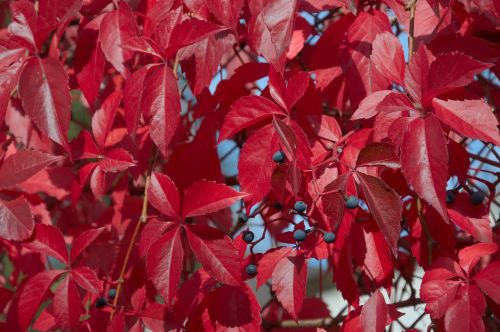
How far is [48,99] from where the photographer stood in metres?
0.96

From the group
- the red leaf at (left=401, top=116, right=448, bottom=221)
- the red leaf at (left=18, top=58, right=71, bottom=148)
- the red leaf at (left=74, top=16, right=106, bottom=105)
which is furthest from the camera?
the red leaf at (left=74, top=16, right=106, bottom=105)

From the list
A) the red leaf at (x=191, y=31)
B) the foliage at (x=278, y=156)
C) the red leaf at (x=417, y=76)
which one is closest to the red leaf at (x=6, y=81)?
the foliage at (x=278, y=156)

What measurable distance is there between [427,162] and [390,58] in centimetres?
21

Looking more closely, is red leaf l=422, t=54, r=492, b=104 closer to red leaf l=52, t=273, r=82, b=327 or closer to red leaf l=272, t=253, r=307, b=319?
red leaf l=272, t=253, r=307, b=319

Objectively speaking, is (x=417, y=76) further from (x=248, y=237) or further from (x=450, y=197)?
(x=248, y=237)

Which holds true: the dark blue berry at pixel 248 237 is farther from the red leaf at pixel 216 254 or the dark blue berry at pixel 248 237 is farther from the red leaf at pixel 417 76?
the red leaf at pixel 417 76

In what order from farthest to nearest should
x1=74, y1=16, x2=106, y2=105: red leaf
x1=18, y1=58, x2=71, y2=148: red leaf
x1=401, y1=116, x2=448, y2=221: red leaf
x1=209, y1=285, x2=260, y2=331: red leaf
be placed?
1. x1=74, y1=16, x2=106, y2=105: red leaf
2. x1=209, y1=285, x2=260, y2=331: red leaf
3. x1=18, y1=58, x2=71, y2=148: red leaf
4. x1=401, y1=116, x2=448, y2=221: red leaf

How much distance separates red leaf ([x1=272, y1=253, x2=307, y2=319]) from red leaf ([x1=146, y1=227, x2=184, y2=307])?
5.9 inches

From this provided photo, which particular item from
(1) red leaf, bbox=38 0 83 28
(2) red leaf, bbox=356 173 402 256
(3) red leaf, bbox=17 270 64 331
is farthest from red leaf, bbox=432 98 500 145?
(3) red leaf, bbox=17 270 64 331

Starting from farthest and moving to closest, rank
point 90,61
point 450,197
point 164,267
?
point 90,61, point 450,197, point 164,267

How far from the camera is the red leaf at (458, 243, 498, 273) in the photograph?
1.01 meters

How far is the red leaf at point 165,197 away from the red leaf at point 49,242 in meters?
0.19

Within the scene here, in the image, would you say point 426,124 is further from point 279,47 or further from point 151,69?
point 151,69

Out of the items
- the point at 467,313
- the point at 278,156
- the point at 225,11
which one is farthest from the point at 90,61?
the point at 467,313
